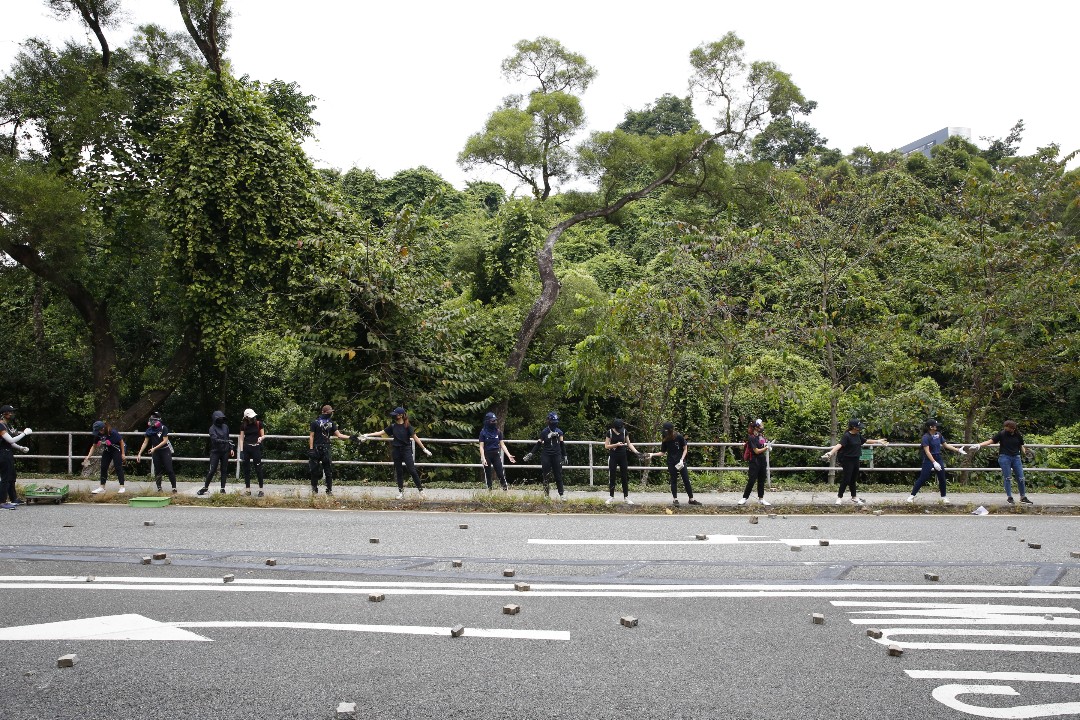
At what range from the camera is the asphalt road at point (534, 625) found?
459 centimetres

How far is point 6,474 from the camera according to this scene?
42.5 feet

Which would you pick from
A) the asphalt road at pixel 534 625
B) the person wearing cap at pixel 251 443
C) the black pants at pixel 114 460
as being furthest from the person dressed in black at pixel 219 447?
the asphalt road at pixel 534 625

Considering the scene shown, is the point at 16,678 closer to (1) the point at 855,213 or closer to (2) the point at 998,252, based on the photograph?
(1) the point at 855,213

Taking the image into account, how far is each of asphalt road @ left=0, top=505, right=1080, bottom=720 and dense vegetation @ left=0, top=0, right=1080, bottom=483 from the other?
895 centimetres

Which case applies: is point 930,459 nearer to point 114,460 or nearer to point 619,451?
point 619,451

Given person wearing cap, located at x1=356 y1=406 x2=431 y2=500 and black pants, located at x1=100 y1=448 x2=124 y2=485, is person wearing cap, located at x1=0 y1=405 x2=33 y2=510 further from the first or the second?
person wearing cap, located at x1=356 y1=406 x2=431 y2=500

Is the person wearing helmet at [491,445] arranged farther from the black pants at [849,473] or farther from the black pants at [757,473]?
the black pants at [849,473]

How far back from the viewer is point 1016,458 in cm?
1499

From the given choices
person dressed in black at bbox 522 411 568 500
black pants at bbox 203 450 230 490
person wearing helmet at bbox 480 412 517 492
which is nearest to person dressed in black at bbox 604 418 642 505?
person dressed in black at bbox 522 411 568 500

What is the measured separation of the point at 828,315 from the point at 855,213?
274 cm

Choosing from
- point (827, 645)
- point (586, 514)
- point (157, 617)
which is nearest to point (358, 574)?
point (157, 617)

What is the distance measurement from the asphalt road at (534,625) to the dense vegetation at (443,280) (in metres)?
8.95

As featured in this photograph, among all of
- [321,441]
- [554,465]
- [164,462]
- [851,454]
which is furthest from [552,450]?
[164,462]

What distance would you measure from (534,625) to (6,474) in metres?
11.3
